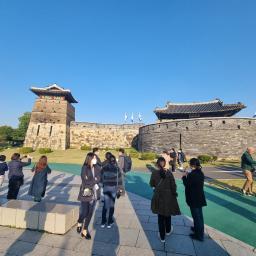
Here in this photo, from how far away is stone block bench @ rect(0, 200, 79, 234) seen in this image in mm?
4523

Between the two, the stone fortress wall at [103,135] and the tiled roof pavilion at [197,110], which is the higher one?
the tiled roof pavilion at [197,110]

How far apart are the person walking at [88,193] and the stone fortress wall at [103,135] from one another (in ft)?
113

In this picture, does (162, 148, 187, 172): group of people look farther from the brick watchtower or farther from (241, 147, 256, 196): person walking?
the brick watchtower

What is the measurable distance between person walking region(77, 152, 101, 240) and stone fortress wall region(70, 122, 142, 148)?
113 feet

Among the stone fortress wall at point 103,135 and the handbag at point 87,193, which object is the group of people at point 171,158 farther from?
the stone fortress wall at point 103,135

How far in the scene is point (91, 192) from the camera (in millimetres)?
4445

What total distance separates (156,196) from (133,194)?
4.44 metres

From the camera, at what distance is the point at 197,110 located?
34.8 m

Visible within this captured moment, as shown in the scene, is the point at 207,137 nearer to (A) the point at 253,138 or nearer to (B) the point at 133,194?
(A) the point at 253,138

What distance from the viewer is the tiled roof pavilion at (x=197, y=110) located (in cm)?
3175

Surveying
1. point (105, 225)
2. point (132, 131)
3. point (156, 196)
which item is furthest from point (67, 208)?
point (132, 131)

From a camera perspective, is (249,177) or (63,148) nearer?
(249,177)

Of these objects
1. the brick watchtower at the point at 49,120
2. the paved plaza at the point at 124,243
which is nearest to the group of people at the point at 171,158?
the paved plaza at the point at 124,243

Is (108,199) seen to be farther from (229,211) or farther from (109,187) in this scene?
(229,211)
